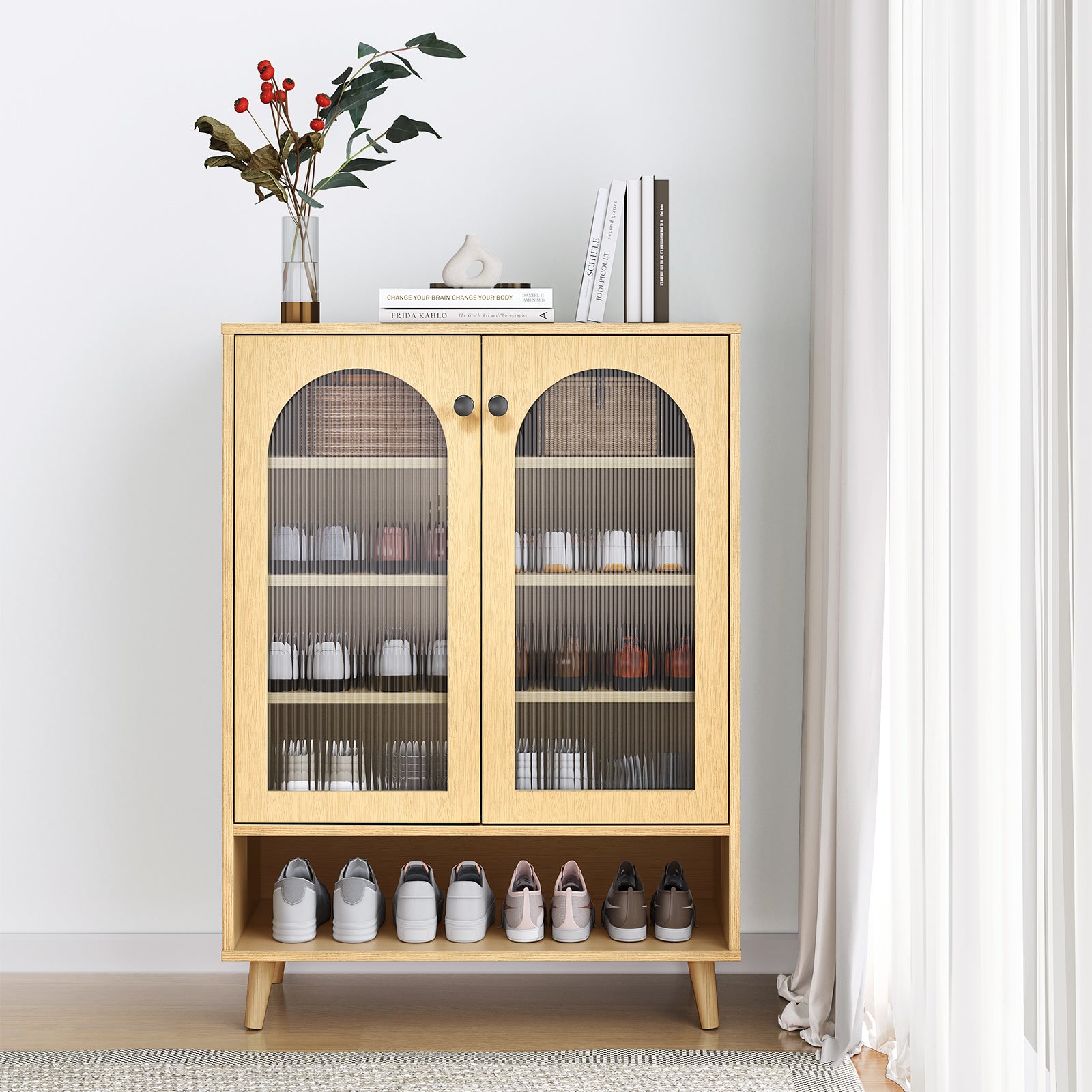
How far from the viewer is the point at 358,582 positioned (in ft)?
6.46

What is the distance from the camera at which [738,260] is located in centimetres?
232

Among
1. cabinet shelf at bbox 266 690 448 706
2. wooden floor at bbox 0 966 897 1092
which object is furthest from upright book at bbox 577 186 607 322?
wooden floor at bbox 0 966 897 1092

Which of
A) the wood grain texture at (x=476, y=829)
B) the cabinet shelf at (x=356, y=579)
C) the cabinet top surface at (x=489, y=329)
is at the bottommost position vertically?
the wood grain texture at (x=476, y=829)

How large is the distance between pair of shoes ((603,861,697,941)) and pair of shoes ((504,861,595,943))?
0.05m

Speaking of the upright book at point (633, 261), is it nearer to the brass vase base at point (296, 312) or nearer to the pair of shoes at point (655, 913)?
the brass vase base at point (296, 312)

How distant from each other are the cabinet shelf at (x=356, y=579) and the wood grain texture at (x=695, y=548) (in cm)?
11

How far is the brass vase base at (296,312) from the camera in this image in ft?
6.61

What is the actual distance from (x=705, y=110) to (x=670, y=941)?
1.83 m

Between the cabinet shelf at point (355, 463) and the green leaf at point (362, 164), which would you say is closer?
the cabinet shelf at point (355, 463)

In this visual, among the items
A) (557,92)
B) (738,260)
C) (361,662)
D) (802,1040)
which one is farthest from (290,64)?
(802,1040)

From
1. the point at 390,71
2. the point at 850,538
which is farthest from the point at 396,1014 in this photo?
the point at 390,71

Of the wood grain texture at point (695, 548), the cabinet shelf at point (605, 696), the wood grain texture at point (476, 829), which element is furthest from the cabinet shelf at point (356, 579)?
the wood grain texture at point (476, 829)

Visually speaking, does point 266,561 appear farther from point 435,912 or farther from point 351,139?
point 351,139

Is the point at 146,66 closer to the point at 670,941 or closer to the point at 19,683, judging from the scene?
the point at 19,683
